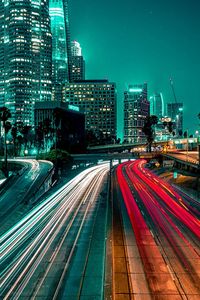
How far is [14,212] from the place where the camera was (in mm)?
45281

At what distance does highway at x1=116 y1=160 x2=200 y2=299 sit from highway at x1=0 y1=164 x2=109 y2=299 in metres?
4.05

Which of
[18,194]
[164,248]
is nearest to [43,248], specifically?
[164,248]

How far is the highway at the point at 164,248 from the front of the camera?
2089cm

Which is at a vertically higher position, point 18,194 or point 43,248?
point 43,248

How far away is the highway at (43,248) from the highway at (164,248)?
13.3 feet

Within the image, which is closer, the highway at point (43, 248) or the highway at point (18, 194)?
the highway at point (43, 248)

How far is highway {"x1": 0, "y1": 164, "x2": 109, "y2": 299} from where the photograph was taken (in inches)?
824

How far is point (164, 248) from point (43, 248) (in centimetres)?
1019

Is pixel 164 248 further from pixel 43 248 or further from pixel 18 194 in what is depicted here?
pixel 18 194

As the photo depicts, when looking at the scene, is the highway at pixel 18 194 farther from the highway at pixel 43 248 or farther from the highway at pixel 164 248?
the highway at pixel 164 248

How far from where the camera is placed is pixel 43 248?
1122 inches

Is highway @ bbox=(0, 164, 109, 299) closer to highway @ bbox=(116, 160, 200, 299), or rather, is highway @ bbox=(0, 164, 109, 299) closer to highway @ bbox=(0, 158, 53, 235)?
highway @ bbox=(0, 158, 53, 235)

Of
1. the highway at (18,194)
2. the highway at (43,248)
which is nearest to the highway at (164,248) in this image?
the highway at (43,248)

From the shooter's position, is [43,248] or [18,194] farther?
[18,194]
